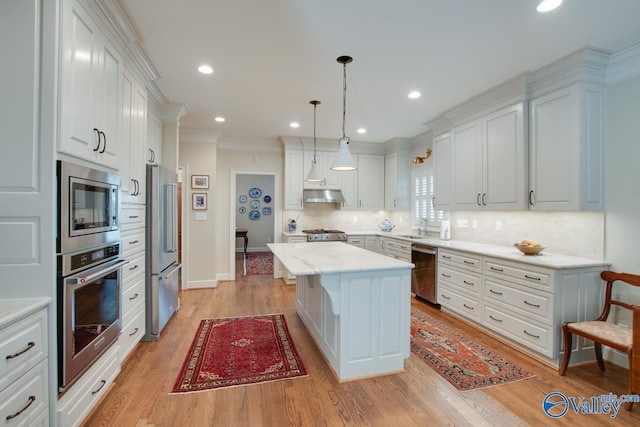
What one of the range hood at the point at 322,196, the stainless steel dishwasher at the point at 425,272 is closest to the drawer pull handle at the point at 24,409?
the stainless steel dishwasher at the point at 425,272

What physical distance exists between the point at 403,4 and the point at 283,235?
13.9ft

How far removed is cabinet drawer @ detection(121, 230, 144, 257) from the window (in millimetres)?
4244

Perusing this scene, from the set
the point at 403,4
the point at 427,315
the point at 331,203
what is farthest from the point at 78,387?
the point at 331,203

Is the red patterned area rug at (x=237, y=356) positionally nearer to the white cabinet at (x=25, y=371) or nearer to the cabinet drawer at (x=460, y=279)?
the white cabinet at (x=25, y=371)

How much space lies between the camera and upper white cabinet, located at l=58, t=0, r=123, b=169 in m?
1.58

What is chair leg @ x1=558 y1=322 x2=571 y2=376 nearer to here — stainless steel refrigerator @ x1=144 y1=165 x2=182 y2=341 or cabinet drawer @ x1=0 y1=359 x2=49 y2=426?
cabinet drawer @ x1=0 y1=359 x2=49 y2=426

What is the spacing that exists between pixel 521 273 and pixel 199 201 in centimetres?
456

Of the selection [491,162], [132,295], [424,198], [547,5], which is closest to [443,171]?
[491,162]

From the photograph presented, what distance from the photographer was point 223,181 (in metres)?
5.56

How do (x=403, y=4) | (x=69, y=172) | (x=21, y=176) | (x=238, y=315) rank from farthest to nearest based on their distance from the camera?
(x=238, y=315), (x=403, y=4), (x=69, y=172), (x=21, y=176)

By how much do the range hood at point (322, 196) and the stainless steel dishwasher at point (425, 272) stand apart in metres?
1.83

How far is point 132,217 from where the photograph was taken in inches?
103

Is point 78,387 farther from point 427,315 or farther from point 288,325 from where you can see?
point 427,315

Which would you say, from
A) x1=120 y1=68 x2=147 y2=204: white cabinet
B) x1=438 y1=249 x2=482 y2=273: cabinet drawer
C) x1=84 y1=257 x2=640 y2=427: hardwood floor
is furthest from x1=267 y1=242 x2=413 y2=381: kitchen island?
x1=120 y1=68 x2=147 y2=204: white cabinet
